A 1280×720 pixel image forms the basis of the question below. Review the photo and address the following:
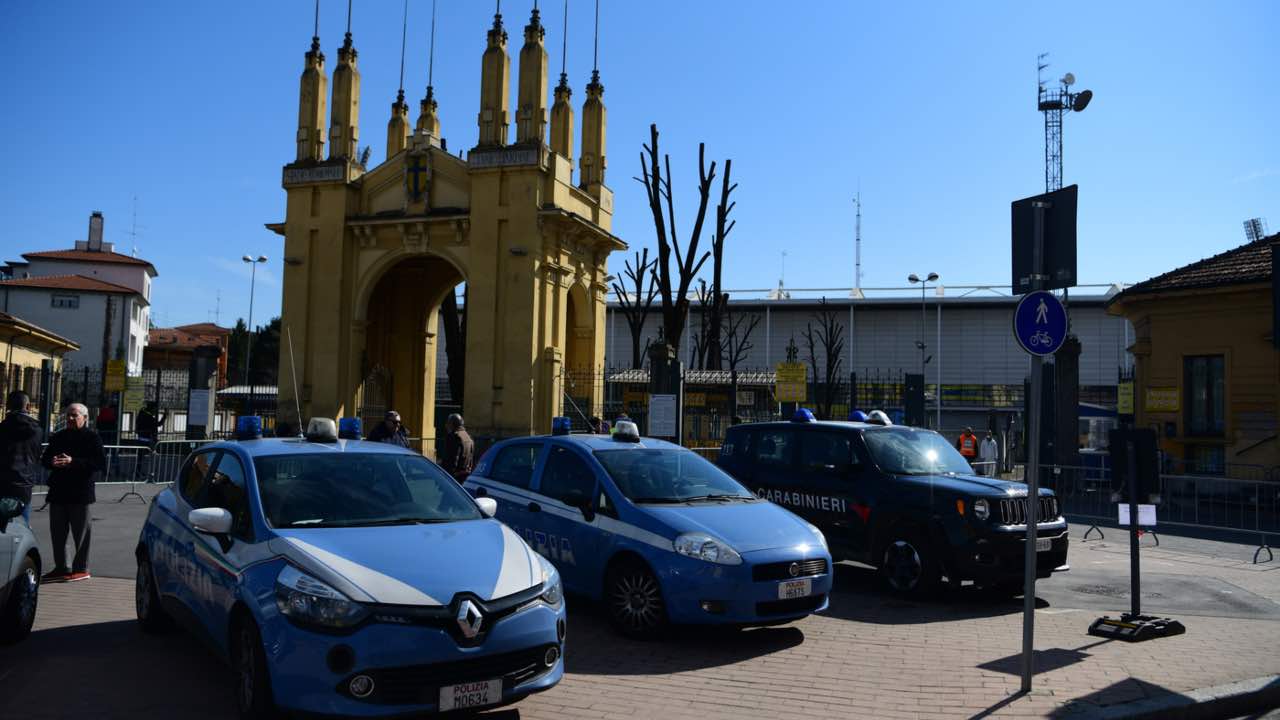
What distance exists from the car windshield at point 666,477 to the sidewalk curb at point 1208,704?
11.8ft

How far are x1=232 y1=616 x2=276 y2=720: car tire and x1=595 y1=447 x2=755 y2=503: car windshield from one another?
3.60 metres

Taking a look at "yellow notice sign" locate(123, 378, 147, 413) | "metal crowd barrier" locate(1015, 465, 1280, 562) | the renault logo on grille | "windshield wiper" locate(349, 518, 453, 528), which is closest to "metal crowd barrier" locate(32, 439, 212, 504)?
"yellow notice sign" locate(123, 378, 147, 413)

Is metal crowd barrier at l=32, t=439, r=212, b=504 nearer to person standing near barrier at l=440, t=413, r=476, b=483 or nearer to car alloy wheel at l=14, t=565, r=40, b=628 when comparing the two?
person standing near barrier at l=440, t=413, r=476, b=483

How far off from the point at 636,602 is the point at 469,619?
9.95 ft

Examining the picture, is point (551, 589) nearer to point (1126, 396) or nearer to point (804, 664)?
point (804, 664)

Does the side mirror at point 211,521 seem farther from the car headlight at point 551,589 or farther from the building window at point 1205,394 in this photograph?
the building window at point 1205,394

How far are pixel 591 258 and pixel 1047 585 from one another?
15.6 meters

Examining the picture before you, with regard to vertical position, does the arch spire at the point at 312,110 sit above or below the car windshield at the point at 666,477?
above

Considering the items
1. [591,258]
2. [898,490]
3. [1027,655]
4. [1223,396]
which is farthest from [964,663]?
[1223,396]

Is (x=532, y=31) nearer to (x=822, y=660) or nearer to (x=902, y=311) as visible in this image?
(x=822, y=660)

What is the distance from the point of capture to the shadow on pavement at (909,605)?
9.16 meters

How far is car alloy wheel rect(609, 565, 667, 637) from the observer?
25.4ft

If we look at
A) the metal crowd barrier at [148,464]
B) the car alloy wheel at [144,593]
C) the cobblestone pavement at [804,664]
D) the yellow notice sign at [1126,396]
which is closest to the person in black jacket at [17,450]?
the cobblestone pavement at [804,664]

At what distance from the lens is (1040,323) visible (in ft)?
22.2
